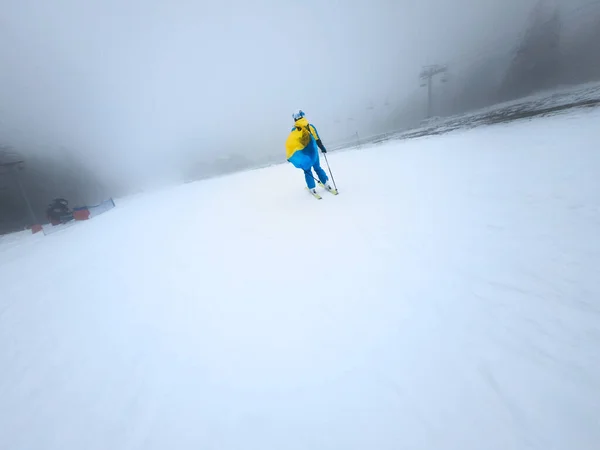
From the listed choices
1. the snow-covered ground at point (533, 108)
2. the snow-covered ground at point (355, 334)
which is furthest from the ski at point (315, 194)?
the snow-covered ground at point (533, 108)

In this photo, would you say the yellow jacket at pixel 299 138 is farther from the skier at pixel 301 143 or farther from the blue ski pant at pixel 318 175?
the blue ski pant at pixel 318 175

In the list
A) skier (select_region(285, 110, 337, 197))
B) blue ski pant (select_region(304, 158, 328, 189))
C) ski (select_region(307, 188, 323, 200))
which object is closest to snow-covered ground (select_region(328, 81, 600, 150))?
blue ski pant (select_region(304, 158, 328, 189))

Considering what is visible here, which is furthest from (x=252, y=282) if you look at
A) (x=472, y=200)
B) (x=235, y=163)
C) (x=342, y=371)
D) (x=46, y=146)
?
(x=235, y=163)

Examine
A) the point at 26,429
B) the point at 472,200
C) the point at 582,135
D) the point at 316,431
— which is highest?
the point at 582,135

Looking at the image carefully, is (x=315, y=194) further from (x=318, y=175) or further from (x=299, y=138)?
(x=299, y=138)

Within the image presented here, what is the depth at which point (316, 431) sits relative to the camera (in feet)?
5.85

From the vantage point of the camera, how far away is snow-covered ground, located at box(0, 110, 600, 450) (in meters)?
1.73

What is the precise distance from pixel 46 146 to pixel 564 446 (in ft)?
226

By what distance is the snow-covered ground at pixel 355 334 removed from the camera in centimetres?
173

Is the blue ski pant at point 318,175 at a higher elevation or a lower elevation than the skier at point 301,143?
lower

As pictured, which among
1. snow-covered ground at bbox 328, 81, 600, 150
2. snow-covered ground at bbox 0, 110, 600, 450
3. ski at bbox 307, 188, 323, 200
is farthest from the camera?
Result: snow-covered ground at bbox 328, 81, 600, 150

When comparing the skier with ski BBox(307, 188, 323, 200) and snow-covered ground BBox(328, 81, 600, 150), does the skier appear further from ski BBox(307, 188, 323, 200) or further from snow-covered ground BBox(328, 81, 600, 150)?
snow-covered ground BBox(328, 81, 600, 150)

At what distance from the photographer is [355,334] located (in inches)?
96.4

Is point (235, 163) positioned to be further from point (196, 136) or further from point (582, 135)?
point (582, 135)
